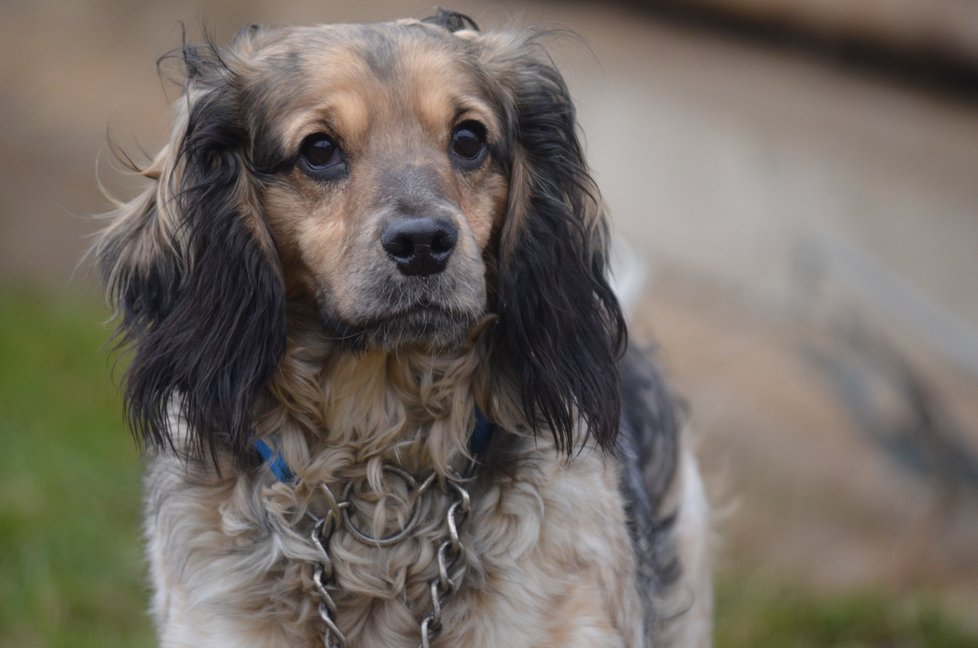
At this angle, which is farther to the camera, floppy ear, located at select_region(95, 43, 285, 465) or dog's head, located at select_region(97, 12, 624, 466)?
floppy ear, located at select_region(95, 43, 285, 465)

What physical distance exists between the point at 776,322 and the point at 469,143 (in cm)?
403

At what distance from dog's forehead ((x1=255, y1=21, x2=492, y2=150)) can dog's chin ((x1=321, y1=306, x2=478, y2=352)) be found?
1.46 ft

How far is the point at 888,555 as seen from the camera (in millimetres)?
6418

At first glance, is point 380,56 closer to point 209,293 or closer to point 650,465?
point 209,293

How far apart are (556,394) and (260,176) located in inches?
35.3

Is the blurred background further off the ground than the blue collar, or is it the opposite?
the blue collar

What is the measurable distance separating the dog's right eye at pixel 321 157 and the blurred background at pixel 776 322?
7.78ft

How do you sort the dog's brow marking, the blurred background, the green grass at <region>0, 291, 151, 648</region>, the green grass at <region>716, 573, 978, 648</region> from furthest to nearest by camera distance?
the blurred background → the green grass at <region>716, 573, 978, 648</region> → the green grass at <region>0, 291, 151, 648</region> → the dog's brow marking

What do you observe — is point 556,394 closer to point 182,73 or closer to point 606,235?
point 606,235

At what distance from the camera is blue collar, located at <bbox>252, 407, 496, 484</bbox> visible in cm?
348

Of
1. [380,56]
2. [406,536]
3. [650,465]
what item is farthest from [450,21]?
[650,465]

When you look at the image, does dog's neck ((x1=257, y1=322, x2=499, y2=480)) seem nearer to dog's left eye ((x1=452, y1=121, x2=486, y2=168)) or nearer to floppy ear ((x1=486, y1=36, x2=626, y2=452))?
floppy ear ((x1=486, y1=36, x2=626, y2=452))

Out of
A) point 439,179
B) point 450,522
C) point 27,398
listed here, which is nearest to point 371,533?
point 450,522

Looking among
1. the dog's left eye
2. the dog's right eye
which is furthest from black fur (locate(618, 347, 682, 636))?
the dog's right eye
